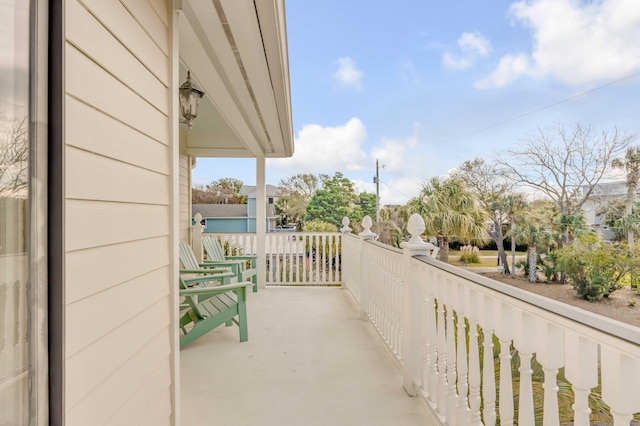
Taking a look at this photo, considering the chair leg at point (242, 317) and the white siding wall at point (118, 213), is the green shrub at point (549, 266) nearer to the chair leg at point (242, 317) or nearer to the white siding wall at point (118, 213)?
the chair leg at point (242, 317)

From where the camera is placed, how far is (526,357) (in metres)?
1.17

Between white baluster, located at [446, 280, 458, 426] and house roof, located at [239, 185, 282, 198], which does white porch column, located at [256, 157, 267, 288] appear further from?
house roof, located at [239, 185, 282, 198]

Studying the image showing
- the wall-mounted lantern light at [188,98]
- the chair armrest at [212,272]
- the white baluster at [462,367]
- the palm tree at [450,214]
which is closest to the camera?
the white baluster at [462,367]

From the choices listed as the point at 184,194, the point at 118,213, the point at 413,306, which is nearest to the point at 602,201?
the point at 413,306

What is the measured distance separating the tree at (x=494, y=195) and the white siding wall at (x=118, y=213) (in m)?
3.22

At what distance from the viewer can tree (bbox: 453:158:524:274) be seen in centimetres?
577

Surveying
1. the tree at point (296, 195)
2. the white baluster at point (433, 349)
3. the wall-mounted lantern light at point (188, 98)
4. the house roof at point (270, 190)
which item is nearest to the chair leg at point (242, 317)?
the wall-mounted lantern light at point (188, 98)

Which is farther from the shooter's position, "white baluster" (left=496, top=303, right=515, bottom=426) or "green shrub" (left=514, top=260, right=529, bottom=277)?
"green shrub" (left=514, top=260, right=529, bottom=277)

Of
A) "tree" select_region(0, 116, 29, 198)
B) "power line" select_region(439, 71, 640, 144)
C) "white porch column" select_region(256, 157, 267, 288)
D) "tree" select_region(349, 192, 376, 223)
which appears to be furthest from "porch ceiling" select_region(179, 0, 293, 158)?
"tree" select_region(349, 192, 376, 223)

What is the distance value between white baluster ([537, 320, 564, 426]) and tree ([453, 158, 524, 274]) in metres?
2.56

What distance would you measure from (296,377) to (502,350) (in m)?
1.66

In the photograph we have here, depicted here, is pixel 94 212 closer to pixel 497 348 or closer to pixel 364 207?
pixel 497 348

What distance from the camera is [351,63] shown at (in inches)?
881

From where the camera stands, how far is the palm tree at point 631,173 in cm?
337
